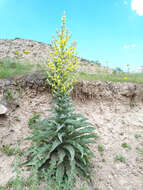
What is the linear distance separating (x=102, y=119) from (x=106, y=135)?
2.24 feet

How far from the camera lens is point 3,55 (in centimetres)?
827

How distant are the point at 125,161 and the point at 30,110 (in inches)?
139

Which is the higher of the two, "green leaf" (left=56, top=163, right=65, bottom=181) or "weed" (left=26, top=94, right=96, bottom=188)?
"weed" (left=26, top=94, right=96, bottom=188)

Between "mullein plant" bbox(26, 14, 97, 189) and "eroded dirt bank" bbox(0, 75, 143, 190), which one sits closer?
"mullein plant" bbox(26, 14, 97, 189)

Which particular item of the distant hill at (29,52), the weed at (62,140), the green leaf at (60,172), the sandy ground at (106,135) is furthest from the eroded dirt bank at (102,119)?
the distant hill at (29,52)

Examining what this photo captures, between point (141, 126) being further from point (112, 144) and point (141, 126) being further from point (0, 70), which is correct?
point (0, 70)

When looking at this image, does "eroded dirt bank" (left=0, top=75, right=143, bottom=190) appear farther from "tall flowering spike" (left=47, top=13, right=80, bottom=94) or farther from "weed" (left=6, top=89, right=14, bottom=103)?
"tall flowering spike" (left=47, top=13, right=80, bottom=94)

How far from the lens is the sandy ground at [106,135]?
140 inches

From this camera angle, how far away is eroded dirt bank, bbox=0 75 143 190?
366cm

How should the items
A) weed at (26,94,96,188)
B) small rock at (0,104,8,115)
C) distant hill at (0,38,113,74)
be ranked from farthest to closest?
distant hill at (0,38,113,74), small rock at (0,104,8,115), weed at (26,94,96,188)

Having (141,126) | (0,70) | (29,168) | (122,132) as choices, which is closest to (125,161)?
(122,132)

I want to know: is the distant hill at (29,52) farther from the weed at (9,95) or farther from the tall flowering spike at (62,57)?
the tall flowering spike at (62,57)

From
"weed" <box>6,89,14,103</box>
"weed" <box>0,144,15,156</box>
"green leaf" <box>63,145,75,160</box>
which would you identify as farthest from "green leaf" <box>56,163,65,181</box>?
"weed" <box>6,89,14,103</box>

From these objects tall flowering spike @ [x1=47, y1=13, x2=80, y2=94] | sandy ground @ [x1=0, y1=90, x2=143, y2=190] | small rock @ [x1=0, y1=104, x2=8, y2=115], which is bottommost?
sandy ground @ [x1=0, y1=90, x2=143, y2=190]
